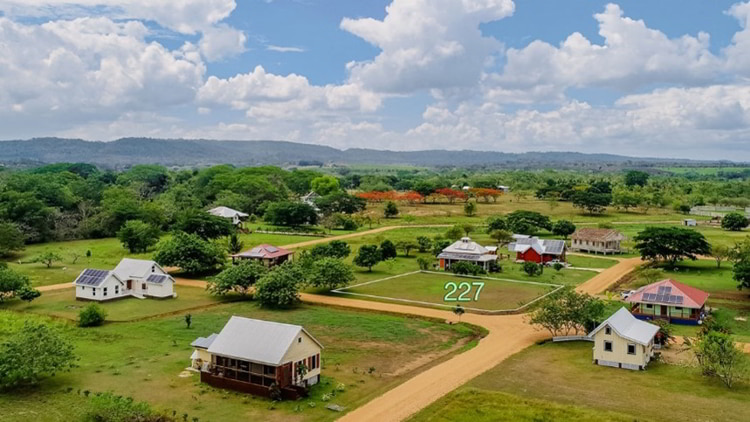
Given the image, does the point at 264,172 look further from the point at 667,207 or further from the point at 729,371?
the point at 729,371

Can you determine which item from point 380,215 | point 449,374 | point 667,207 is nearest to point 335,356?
point 449,374

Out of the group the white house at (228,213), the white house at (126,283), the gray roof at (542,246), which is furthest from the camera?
the white house at (228,213)

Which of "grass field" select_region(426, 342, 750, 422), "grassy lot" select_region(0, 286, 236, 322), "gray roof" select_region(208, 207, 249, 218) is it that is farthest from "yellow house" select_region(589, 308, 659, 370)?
"gray roof" select_region(208, 207, 249, 218)

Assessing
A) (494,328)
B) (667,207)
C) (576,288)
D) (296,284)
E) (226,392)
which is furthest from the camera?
(667,207)

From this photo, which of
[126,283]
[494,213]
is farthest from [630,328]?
[494,213]

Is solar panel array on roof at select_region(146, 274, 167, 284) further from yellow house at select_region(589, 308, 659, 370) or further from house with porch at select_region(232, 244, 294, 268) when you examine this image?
yellow house at select_region(589, 308, 659, 370)

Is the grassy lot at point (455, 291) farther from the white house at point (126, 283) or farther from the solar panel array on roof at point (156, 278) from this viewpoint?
the white house at point (126, 283)

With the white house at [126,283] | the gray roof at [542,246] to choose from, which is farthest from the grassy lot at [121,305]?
the gray roof at [542,246]
